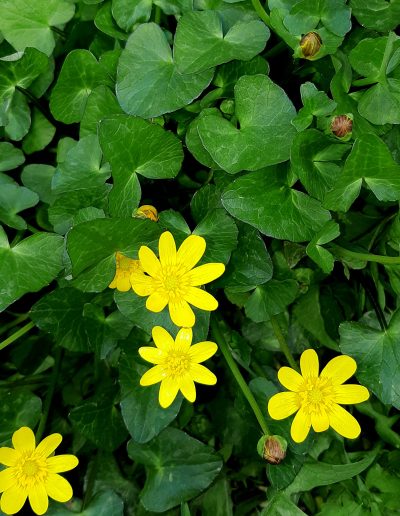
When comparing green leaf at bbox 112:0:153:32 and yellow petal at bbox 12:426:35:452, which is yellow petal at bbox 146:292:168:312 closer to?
yellow petal at bbox 12:426:35:452

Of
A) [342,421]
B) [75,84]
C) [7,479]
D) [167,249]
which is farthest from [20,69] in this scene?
[342,421]

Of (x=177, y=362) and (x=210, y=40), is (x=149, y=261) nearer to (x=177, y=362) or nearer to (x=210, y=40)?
(x=177, y=362)

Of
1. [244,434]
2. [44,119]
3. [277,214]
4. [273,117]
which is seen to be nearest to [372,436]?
[244,434]

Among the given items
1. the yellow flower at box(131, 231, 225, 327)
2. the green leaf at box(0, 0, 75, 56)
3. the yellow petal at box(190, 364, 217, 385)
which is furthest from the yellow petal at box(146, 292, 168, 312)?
the green leaf at box(0, 0, 75, 56)

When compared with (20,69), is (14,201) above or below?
below

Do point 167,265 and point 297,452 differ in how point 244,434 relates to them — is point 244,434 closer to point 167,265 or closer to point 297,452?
point 297,452

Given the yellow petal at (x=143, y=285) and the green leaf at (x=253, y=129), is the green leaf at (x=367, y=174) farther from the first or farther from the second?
the yellow petal at (x=143, y=285)
